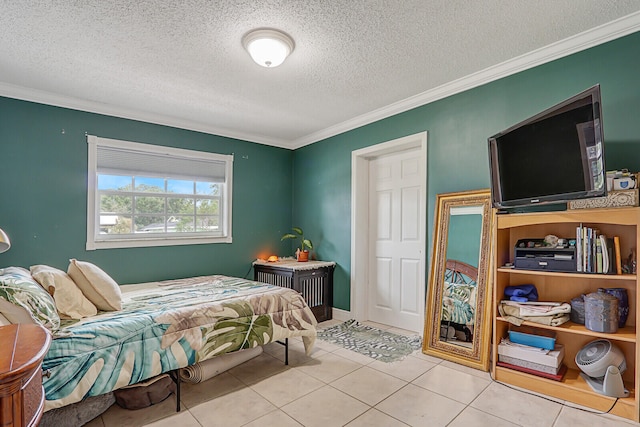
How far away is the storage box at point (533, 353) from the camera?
7.47ft

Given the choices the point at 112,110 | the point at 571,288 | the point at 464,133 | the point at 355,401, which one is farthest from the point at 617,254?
the point at 112,110

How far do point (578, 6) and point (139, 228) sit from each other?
4.34 m

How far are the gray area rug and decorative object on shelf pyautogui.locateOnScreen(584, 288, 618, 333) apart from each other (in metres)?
1.47

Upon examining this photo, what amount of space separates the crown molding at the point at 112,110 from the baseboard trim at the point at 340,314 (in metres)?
2.56

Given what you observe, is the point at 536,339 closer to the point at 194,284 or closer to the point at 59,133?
the point at 194,284

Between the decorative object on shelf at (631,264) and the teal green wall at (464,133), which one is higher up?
the teal green wall at (464,133)

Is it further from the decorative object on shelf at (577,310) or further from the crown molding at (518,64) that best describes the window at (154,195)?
the decorative object on shelf at (577,310)

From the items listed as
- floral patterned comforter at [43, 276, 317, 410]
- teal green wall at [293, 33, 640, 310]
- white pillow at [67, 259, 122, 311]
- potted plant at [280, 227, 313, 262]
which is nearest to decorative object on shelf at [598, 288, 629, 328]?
teal green wall at [293, 33, 640, 310]

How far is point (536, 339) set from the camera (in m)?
2.39

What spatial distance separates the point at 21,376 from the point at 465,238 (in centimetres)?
300

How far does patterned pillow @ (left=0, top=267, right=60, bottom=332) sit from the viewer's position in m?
1.75

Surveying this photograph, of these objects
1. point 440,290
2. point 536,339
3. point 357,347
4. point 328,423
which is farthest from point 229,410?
point 536,339

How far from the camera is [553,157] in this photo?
217 cm

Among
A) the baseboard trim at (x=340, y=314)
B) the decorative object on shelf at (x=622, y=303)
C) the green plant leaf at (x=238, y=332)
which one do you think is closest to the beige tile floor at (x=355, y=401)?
the green plant leaf at (x=238, y=332)
